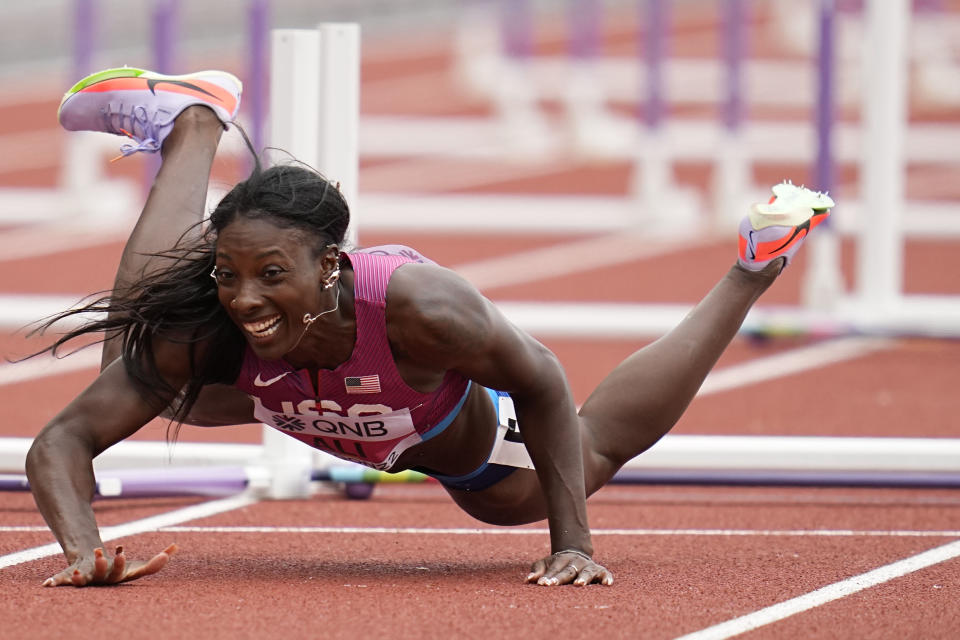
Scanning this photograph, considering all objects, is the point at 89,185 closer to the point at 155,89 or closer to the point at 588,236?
the point at 588,236

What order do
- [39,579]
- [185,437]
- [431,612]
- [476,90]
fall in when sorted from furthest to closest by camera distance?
[476,90]
[185,437]
[39,579]
[431,612]

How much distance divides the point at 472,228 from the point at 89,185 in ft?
9.46

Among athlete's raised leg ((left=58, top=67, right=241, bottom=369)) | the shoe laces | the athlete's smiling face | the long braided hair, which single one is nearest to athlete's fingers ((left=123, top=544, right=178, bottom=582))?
the long braided hair

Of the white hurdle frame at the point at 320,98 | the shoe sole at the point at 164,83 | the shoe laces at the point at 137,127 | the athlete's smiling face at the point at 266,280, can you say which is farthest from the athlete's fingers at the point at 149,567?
the white hurdle frame at the point at 320,98

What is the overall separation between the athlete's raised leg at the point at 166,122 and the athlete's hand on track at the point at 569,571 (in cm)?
122

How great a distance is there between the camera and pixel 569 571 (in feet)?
12.8

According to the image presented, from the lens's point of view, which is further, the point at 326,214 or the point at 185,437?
the point at 185,437

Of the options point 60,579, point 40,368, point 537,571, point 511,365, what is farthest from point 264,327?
point 40,368

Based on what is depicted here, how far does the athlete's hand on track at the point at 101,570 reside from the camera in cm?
371

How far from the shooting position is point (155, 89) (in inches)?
181

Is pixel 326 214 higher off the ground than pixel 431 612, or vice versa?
pixel 326 214

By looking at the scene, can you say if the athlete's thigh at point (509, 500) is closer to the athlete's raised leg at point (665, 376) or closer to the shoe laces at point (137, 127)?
the athlete's raised leg at point (665, 376)

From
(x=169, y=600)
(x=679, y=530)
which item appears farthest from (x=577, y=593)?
(x=679, y=530)

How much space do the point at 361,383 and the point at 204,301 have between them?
0.39 metres
